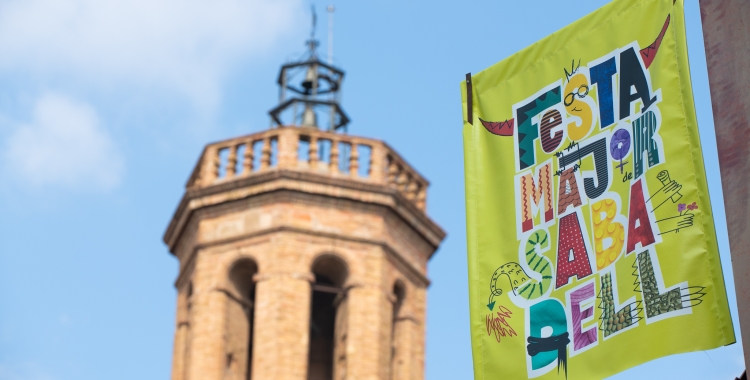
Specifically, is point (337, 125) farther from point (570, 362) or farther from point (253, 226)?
point (570, 362)

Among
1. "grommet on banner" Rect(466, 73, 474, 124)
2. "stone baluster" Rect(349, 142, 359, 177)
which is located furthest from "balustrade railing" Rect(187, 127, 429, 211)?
"grommet on banner" Rect(466, 73, 474, 124)

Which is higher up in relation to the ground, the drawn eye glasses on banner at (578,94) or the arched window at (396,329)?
the arched window at (396,329)

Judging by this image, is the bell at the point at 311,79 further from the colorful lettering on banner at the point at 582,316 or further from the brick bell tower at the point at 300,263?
the colorful lettering on banner at the point at 582,316

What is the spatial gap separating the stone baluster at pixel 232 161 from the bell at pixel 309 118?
2275 mm

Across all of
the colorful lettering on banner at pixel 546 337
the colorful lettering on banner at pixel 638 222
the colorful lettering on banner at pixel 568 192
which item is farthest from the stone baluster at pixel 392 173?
the colorful lettering on banner at pixel 638 222

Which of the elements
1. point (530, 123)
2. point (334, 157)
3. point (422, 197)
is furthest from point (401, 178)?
point (530, 123)

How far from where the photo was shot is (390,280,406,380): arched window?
A: 2853cm

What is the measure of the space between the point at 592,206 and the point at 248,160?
59.0 ft

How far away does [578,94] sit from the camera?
476 inches

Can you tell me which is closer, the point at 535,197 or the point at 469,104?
the point at 535,197

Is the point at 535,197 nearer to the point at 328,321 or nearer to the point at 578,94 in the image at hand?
the point at 578,94

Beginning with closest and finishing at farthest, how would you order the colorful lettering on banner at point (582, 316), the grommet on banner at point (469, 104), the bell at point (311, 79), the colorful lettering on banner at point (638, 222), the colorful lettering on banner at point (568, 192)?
1. the colorful lettering on banner at point (638, 222)
2. the colorful lettering on banner at point (582, 316)
3. the colorful lettering on banner at point (568, 192)
4. the grommet on banner at point (469, 104)
5. the bell at point (311, 79)

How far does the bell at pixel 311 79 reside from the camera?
3253 cm

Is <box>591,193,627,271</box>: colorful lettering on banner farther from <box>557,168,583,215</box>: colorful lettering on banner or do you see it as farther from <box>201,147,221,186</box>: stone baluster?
<box>201,147,221,186</box>: stone baluster
